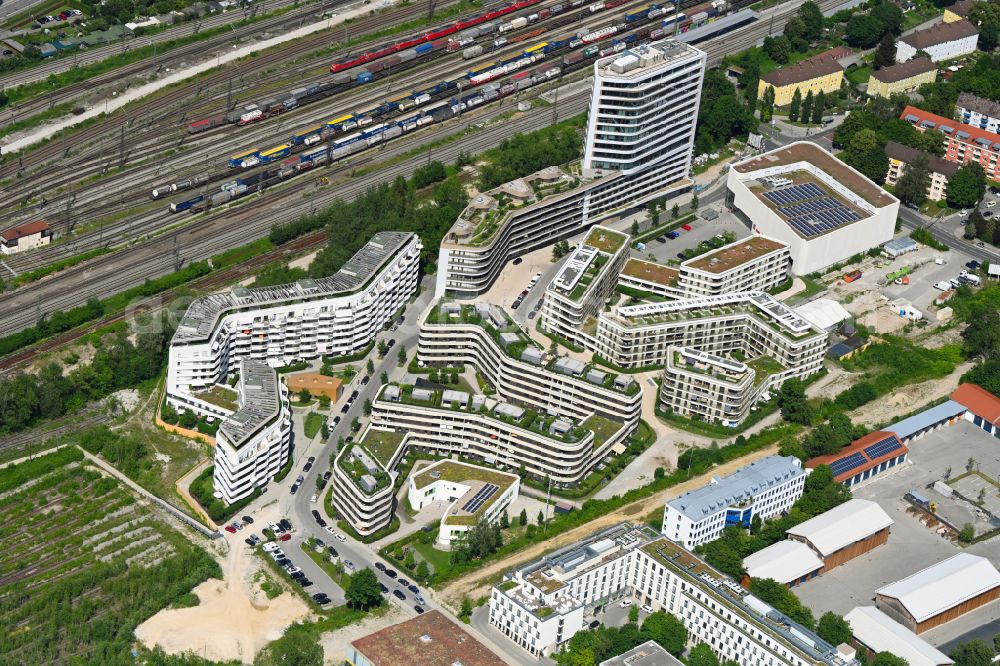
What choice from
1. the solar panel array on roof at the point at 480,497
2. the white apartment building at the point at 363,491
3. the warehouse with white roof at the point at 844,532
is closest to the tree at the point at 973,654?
the warehouse with white roof at the point at 844,532

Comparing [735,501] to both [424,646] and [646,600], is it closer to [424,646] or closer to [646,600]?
[646,600]

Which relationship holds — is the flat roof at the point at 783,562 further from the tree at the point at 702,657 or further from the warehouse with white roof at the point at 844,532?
the tree at the point at 702,657

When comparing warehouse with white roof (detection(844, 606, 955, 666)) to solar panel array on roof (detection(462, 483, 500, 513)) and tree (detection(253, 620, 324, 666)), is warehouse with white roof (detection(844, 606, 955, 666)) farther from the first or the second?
tree (detection(253, 620, 324, 666))

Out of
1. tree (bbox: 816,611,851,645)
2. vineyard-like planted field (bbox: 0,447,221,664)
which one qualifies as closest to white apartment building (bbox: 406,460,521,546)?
vineyard-like planted field (bbox: 0,447,221,664)

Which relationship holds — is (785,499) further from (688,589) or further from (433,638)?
(433,638)

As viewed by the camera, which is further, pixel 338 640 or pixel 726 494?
pixel 726 494

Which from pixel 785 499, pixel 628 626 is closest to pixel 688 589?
pixel 628 626
